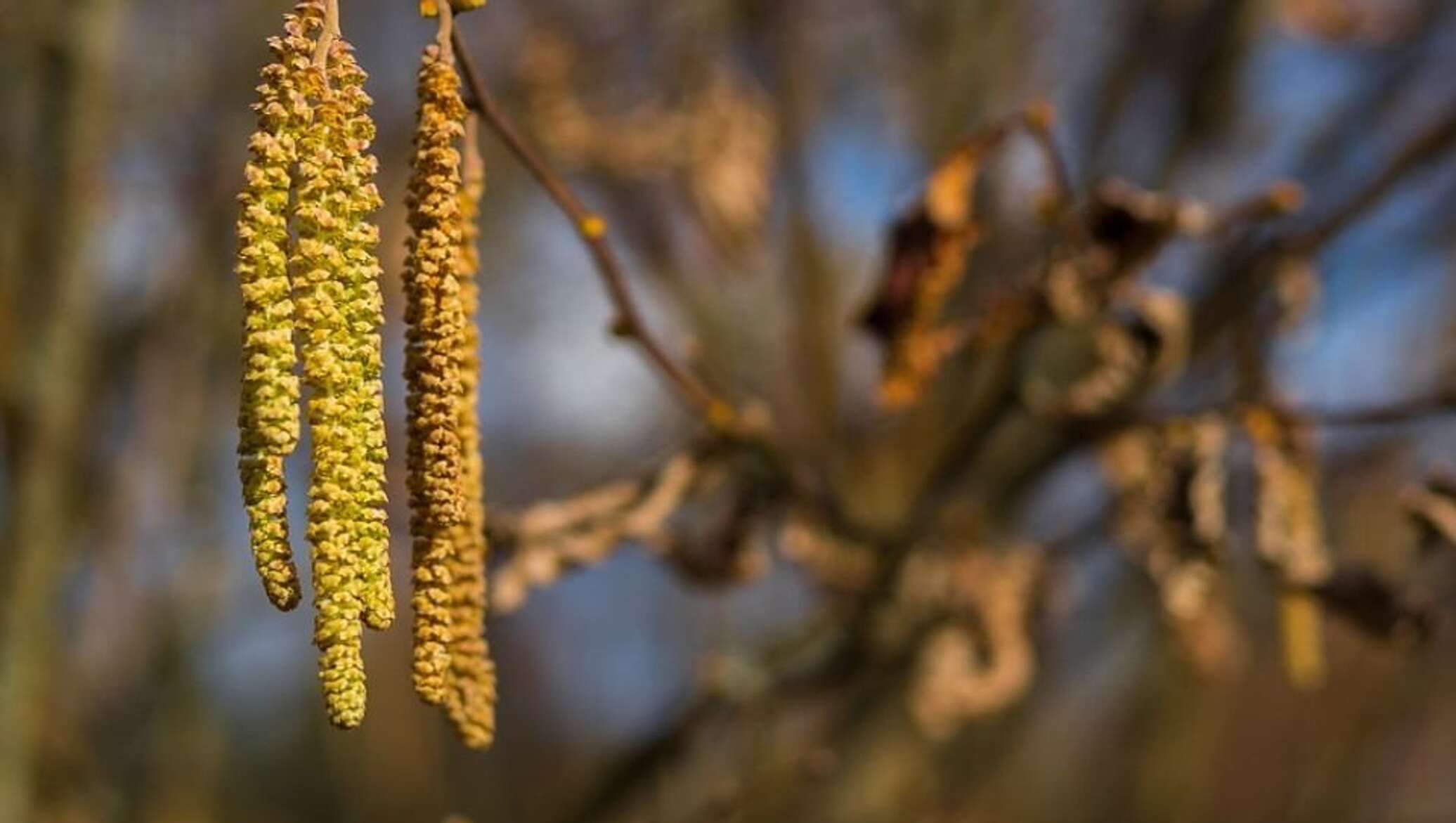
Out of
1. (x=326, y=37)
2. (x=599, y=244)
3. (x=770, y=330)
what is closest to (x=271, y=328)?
(x=326, y=37)

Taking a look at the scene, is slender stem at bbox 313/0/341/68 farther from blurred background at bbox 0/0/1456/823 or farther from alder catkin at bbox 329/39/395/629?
blurred background at bbox 0/0/1456/823

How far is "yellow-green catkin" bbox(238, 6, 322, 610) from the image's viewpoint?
761mm

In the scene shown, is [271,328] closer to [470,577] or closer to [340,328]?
[340,328]

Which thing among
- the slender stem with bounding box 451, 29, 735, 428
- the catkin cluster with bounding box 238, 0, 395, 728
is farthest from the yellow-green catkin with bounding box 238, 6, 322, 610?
the slender stem with bounding box 451, 29, 735, 428

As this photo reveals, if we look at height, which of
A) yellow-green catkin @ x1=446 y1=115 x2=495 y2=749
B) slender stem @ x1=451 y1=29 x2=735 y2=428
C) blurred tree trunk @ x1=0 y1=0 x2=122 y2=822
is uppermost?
blurred tree trunk @ x1=0 y1=0 x2=122 y2=822

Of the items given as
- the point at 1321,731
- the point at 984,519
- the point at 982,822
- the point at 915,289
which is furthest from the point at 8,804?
the point at 1321,731

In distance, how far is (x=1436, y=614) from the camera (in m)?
1.59

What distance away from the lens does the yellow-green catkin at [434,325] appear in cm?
81

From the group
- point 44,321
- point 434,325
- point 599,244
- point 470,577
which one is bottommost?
point 470,577

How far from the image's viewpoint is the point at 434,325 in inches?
32.1

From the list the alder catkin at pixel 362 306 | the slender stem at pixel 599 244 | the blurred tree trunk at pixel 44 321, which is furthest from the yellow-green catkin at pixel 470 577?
the blurred tree trunk at pixel 44 321

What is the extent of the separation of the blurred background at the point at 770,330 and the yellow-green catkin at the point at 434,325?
726mm

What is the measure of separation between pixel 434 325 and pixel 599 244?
1.19ft

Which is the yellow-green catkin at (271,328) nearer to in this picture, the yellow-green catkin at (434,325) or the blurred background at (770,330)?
the yellow-green catkin at (434,325)
